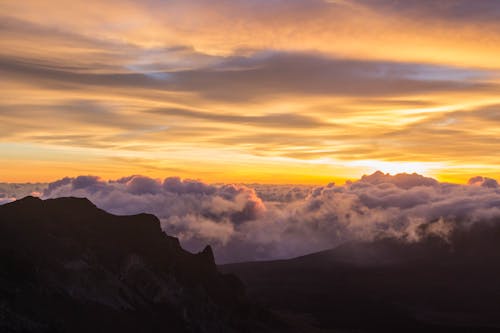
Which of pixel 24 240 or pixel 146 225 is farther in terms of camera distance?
pixel 146 225

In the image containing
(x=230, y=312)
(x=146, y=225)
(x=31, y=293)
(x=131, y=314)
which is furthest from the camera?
(x=230, y=312)

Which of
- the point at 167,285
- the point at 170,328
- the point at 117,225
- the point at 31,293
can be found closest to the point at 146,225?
the point at 117,225

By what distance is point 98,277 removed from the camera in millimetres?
116125

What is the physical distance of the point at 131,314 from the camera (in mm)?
115875

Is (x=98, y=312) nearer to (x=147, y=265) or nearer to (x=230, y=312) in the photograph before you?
(x=147, y=265)

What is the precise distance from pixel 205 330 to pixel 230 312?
27.0m

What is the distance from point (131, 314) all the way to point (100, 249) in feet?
68.9

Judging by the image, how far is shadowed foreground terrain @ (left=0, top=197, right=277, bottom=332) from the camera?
97.6m

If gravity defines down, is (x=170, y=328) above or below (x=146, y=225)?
below

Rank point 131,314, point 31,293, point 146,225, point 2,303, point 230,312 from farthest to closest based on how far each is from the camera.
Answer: point 230,312 → point 146,225 → point 131,314 → point 31,293 → point 2,303

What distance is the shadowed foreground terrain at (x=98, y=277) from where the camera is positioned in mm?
97562

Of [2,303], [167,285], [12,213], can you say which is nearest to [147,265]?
[167,285]

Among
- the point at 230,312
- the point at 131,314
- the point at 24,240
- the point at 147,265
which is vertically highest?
the point at 24,240

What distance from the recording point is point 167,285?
445 ft
